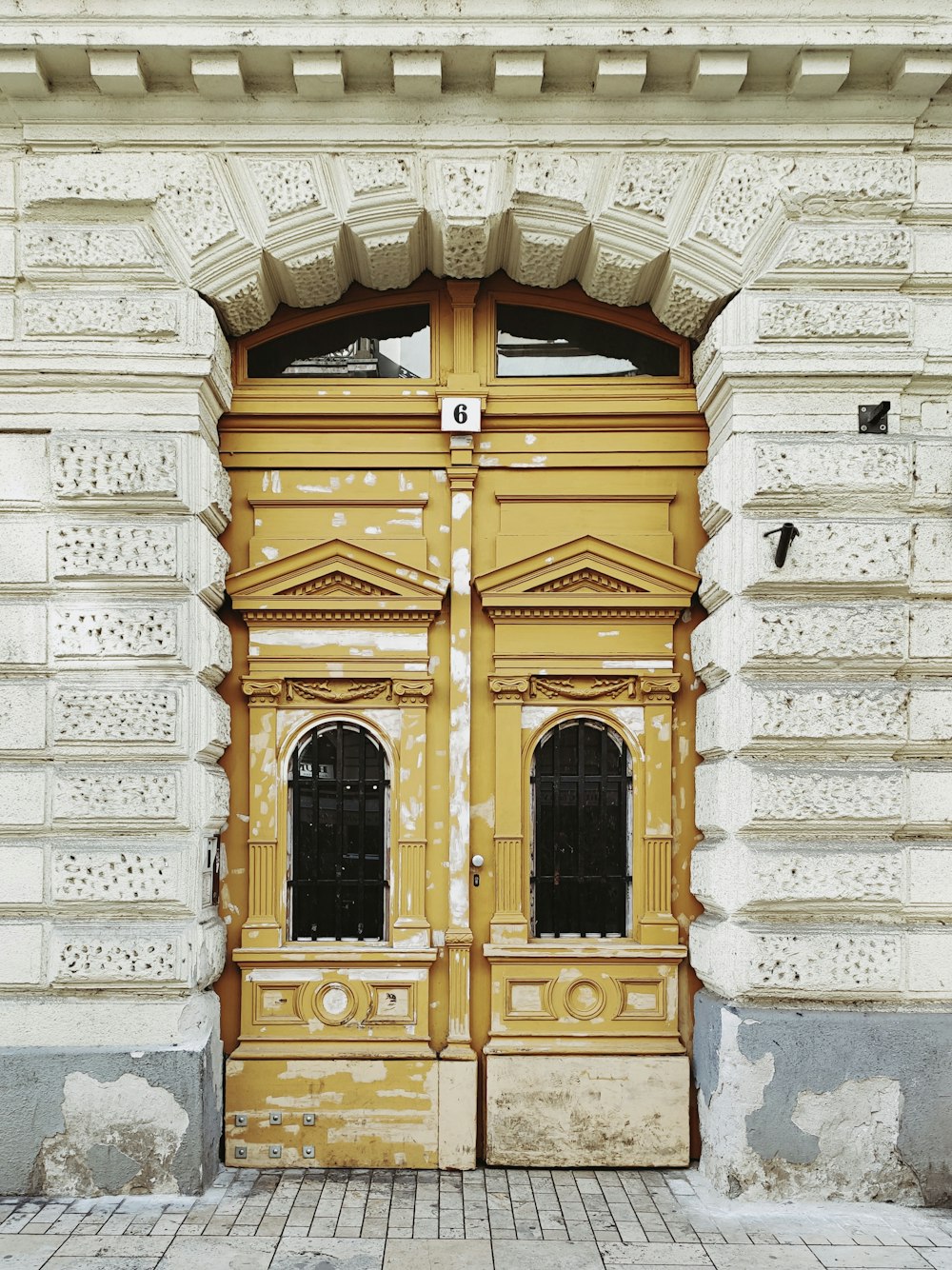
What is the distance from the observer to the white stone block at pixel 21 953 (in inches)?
194

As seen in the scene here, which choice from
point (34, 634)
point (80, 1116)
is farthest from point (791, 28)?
point (80, 1116)

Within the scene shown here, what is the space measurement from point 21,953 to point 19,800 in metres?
0.72

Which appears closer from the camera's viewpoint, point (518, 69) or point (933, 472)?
point (518, 69)

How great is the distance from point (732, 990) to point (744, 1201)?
37.8 inches

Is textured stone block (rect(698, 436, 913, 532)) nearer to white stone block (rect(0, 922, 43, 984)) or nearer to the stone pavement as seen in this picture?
the stone pavement

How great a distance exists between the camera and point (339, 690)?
216 inches

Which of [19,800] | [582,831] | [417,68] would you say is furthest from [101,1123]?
[417,68]

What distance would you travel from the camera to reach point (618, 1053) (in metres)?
5.29

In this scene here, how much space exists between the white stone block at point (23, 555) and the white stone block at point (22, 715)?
0.51 metres

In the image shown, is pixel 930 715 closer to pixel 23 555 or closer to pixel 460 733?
pixel 460 733

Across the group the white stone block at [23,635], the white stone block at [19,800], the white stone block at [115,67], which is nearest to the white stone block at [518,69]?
the white stone block at [115,67]

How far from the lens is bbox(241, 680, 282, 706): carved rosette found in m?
5.44

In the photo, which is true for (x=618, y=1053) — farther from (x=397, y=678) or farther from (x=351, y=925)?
(x=397, y=678)

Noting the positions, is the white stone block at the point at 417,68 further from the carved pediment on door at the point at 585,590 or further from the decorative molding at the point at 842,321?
the carved pediment on door at the point at 585,590
